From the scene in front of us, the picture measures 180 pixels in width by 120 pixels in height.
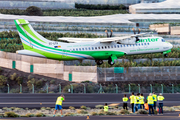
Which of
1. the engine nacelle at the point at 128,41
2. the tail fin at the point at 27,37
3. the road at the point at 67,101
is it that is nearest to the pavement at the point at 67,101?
the road at the point at 67,101

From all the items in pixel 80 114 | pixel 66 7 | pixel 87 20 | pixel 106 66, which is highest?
pixel 66 7

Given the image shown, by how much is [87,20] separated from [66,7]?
35.1m

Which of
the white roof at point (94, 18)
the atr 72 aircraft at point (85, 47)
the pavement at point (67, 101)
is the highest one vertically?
the white roof at point (94, 18)

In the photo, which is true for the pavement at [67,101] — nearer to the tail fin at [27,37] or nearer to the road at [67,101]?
the road at [67,101]

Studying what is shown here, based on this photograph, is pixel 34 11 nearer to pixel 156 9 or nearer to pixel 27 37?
pixel 156 9

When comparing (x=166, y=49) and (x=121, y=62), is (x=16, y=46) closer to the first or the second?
(x=121, y=62)

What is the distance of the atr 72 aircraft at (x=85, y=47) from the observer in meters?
48.9

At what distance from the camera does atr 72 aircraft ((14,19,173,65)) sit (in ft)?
161

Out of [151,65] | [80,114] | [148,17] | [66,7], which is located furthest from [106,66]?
[66,7]

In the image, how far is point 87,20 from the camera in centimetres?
9606

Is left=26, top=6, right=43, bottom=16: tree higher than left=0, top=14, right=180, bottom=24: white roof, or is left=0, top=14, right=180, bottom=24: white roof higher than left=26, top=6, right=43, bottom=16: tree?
left=26, top=6, right=43, bottom=16: tree

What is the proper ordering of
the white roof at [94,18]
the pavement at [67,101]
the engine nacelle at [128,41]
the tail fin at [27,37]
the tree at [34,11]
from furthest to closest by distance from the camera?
1. the tree at [34,11]
2. the white roof at [94,18]
3. the engine nacelle at [128,41]
4. the tail fin at [27,37]
5. the pavement at [67,101]

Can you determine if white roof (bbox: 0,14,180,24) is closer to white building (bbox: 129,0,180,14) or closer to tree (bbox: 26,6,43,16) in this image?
white building (bbox: 129,0,180,14)

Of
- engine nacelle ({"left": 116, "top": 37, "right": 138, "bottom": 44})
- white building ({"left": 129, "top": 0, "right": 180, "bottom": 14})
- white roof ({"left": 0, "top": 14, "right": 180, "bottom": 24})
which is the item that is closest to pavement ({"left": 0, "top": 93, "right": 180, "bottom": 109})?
engine nacelle ({"left": 116, "top": 37, "right": 138, "bottom": 44})
